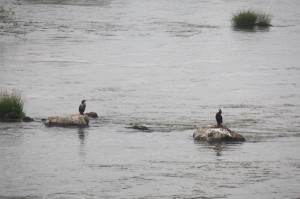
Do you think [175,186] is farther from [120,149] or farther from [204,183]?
[120,149]

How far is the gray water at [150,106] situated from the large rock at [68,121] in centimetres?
36

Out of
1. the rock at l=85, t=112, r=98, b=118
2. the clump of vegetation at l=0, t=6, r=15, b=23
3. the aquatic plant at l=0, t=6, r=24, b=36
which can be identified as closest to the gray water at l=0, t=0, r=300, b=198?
the aquatic plant at l=0, t=6, r=24, b=36

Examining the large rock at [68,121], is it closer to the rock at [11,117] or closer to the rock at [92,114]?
the rock at [92,114]

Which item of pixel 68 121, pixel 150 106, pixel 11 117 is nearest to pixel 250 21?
pixel 150 106

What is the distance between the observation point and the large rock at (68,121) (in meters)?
28.7

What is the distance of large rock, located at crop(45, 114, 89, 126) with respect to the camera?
28.7 m

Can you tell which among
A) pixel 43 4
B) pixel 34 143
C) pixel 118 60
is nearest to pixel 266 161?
pixel 34 143

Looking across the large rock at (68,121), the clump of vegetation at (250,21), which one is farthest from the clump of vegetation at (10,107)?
the clump of vegetation at (250,21)

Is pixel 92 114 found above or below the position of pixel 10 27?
below

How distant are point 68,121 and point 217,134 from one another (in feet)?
16.9

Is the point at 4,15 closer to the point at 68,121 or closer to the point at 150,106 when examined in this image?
the point at 150,106

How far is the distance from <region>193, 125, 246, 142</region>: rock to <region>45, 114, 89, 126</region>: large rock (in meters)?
3.89

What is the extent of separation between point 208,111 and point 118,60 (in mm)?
15119

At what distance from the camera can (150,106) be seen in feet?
106
